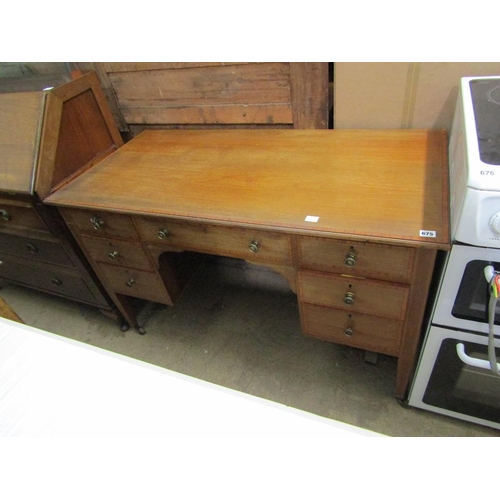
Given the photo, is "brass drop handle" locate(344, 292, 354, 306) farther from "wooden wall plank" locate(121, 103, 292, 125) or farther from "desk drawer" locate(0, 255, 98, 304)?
"desk drawer" locate(0, 255, 98, 304)

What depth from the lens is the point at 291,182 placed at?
3.20ft

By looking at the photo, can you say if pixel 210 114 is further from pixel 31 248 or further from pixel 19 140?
pixel 31 248

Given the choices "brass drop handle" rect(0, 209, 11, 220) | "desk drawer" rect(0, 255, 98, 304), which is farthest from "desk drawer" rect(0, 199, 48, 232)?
"desk drawer" rect(0, 255, 98, 304)

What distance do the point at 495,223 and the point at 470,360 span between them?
394mm

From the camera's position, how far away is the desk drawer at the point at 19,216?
4.03 ft

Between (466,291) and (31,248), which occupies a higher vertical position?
(466,291)

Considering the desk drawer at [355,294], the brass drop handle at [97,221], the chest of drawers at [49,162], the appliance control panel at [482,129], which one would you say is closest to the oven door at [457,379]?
the desk drawer at [355,294]

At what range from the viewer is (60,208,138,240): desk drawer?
1.10 meters

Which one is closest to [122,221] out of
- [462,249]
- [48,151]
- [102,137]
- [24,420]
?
[48,151]

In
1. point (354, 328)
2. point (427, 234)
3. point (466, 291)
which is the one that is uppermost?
point (427, 234)

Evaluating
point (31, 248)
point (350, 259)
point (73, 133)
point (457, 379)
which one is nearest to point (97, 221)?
point (73, 133)

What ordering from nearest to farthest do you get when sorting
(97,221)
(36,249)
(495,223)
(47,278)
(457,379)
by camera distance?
(495,223) → (457,379) → (97,221) → (36,249) → (47,278)

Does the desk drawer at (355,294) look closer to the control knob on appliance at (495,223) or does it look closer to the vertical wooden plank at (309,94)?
the control knob on appliance at (495,223)

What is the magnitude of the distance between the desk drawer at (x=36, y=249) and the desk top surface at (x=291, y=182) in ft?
1.03
